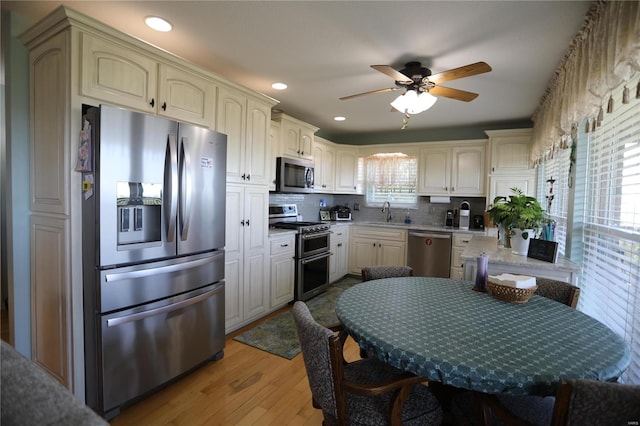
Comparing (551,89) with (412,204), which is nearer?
(551,89)

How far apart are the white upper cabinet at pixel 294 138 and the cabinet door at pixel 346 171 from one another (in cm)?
95

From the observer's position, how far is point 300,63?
260cm

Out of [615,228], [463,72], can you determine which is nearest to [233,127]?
[463,72]

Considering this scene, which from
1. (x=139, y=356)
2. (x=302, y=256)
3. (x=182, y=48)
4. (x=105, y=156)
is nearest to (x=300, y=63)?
(x=182, y=48)

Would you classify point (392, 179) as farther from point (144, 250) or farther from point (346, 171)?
point (144, 250)

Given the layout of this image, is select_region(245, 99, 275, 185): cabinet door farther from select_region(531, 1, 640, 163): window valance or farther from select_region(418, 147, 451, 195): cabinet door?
select_region(418, 147, 451, 195): cabinet door

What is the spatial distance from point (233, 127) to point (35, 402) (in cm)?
247

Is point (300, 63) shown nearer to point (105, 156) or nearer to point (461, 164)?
point (105, 156)

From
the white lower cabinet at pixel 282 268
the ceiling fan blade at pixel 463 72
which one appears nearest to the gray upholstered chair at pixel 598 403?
the ceiling fan blade at pixel 463 72

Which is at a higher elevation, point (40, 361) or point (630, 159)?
point (630, 159)

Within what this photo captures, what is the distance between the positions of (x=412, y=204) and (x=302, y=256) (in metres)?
2.32

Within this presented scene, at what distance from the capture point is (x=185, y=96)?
2340 mm

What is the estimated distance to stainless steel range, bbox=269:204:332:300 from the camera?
3.79 meters

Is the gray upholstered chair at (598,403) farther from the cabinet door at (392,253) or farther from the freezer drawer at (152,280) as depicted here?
the cabinet door at (392,253)
